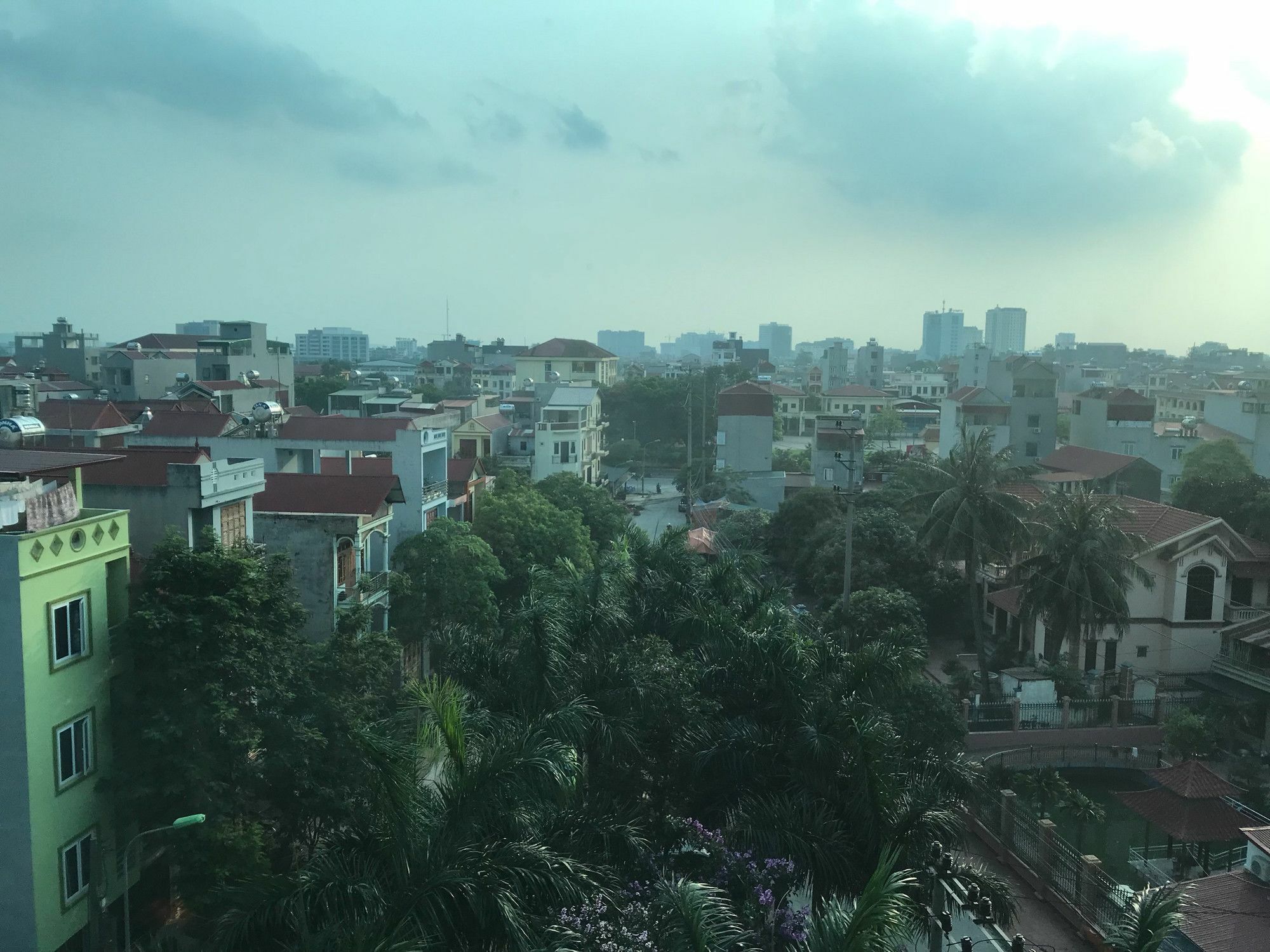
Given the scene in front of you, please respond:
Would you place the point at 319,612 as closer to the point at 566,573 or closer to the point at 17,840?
Result: the point at 566,573

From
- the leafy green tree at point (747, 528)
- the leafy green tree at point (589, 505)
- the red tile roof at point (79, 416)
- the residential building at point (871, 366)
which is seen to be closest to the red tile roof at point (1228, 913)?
the leafy green tree at point (747, 528)

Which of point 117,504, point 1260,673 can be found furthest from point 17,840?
point 1260,673

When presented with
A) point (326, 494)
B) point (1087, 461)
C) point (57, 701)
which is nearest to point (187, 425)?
point (326, 494)

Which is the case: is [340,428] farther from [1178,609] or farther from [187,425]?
[1178,609]

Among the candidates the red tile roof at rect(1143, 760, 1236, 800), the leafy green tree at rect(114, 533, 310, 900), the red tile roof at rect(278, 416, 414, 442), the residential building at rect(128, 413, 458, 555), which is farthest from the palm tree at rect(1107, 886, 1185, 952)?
the red tile roof at rect(278, 416, 414, 442)

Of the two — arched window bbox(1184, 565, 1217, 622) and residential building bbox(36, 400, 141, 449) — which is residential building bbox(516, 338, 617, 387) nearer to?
residential building bbox(36, 400, 141, 449)
